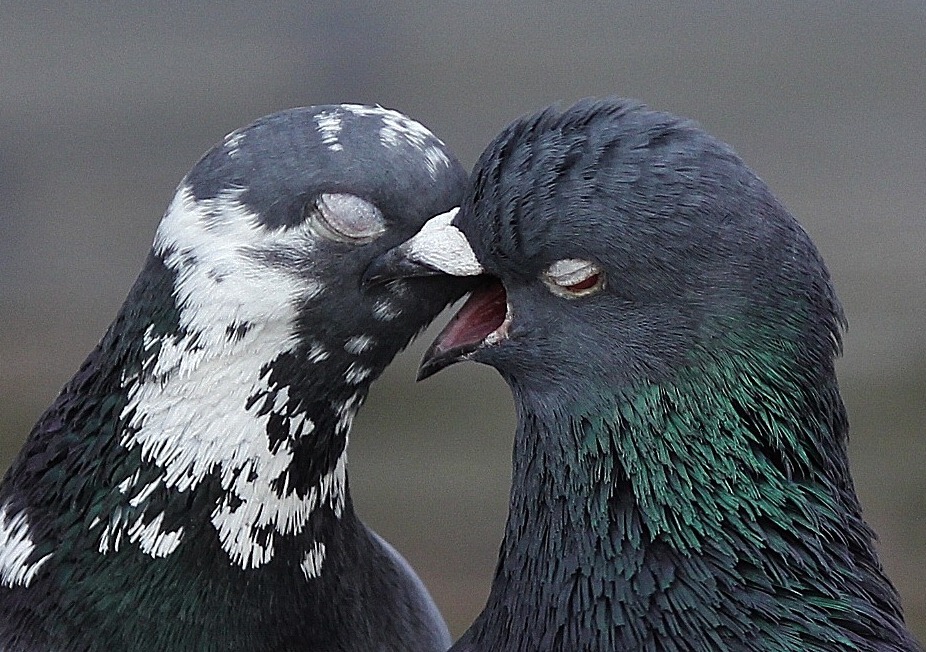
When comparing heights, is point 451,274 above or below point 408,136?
below

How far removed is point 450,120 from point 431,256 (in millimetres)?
3122

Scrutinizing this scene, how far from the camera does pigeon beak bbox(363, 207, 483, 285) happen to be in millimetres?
1882

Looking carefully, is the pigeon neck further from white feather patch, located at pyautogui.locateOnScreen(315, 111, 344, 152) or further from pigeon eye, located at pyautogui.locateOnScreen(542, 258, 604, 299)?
white feather patch, located at pyautogui.locateOnScreen(315, 111, 344, 152)

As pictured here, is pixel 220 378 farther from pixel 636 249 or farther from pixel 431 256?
pixel 636 249

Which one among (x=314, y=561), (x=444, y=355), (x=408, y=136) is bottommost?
(x=314, y=561)

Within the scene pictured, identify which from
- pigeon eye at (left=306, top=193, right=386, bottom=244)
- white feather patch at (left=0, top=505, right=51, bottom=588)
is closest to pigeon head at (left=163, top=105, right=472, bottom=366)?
pigeon eye at (left=306, top=193, right=386, bottom=244)

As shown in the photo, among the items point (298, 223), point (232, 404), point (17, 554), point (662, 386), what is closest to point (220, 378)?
point (232, 404)

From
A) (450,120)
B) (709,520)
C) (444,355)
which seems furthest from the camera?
(450,120)

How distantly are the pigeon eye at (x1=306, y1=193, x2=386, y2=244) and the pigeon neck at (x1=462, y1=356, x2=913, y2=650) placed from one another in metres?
0.35

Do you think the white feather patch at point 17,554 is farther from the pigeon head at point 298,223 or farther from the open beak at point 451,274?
the open beak at point 451,274

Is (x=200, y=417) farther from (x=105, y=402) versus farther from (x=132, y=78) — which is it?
(x=132, y=78)

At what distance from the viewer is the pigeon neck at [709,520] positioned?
1774mm

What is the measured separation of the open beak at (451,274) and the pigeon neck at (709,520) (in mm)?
130

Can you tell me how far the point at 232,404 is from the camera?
202 centimetres
